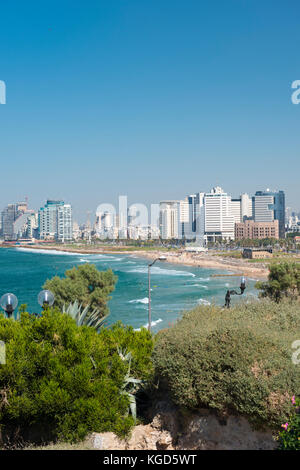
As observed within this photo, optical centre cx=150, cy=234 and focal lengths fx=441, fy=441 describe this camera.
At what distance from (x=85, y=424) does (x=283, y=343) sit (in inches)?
154

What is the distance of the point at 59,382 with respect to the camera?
7863mm

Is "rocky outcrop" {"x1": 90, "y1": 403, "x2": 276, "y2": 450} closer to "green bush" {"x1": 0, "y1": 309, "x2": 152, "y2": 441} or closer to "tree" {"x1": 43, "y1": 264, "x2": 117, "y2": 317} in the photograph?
"green bush" {"x1": 0, "y1": 309, "x2": 152, "y2": 441}

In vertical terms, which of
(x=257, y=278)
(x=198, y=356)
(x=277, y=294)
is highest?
(x=198, y=356)

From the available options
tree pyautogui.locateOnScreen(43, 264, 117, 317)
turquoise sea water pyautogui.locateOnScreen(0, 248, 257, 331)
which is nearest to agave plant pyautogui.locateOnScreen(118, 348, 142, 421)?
tree pyautogui.locateOnScreen(43, 264, 117, 317)

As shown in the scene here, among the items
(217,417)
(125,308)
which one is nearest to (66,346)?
(217,417)

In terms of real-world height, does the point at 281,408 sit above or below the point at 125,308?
above

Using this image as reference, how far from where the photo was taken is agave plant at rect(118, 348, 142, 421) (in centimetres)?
886

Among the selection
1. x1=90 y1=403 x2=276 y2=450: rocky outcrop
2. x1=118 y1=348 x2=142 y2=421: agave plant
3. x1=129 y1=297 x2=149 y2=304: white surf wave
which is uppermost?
x1=118 y1=348 x2=142 y2=421: agave plant

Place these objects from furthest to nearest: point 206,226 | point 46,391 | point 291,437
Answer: point 206,226
point 46,391
point 291,437

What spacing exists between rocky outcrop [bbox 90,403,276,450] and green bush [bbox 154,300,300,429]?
0.21m

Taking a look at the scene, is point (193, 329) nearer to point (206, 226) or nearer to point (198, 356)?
point (198, 356)

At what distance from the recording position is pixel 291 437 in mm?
6047

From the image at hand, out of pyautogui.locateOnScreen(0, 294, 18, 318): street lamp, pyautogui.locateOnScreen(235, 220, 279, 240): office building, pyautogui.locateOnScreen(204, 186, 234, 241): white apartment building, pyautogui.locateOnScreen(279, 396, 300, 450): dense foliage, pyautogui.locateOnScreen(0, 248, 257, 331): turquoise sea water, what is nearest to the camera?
pyautogui.locateOnScreen(279, 396, 300, 450): dense foliage

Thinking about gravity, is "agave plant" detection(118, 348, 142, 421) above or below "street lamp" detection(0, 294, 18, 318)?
below
